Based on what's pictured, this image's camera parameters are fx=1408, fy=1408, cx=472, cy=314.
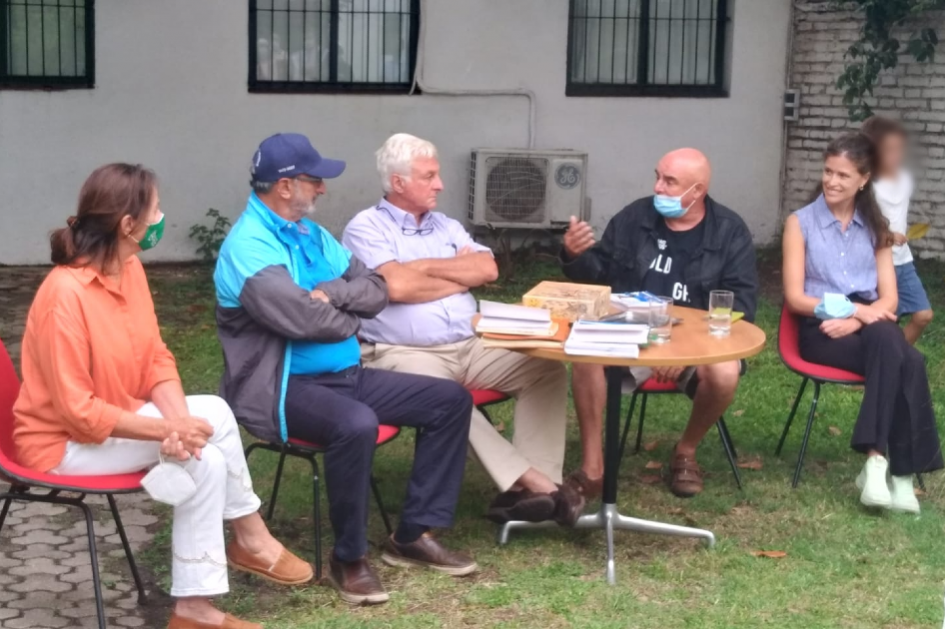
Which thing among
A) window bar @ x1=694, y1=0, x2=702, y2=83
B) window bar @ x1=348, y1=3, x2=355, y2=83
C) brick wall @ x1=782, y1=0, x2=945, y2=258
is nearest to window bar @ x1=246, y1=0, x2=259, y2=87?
window bar @ x1=348, y1=3, x2=355, y2=83

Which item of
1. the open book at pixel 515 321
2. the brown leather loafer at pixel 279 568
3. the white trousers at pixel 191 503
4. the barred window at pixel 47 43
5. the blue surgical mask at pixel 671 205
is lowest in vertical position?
the brown leather loafer at pixel 279 568

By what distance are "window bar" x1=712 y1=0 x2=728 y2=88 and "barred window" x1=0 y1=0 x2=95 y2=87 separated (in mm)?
5007

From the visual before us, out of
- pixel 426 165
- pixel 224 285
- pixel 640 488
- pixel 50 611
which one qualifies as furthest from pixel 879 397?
pixel 50 611

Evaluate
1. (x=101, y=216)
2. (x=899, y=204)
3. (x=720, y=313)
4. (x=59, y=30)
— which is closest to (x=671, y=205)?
(x=720, y=313)

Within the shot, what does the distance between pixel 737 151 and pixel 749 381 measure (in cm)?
447

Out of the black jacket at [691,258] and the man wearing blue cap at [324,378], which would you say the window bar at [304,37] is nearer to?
the black jacket at [691,258]

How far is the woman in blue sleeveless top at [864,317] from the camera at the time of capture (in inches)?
218

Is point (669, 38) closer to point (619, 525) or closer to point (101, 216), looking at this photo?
point (619, 525)

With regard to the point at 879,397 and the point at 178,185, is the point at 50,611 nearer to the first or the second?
the point at 879,397

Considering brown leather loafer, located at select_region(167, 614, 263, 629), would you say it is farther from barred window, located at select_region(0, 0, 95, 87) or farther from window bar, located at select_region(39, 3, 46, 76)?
window bar, located at select_region(39, 3, 46, 76)

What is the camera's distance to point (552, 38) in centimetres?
1104

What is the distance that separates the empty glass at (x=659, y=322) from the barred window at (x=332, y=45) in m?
6.30

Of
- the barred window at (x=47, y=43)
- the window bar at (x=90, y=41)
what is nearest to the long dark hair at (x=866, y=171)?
the window bar at (x=90, y=41)

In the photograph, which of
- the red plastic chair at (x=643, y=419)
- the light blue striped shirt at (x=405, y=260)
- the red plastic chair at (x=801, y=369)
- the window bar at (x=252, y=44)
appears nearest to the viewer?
the light blue striped shirt at (x=405, y=260)
